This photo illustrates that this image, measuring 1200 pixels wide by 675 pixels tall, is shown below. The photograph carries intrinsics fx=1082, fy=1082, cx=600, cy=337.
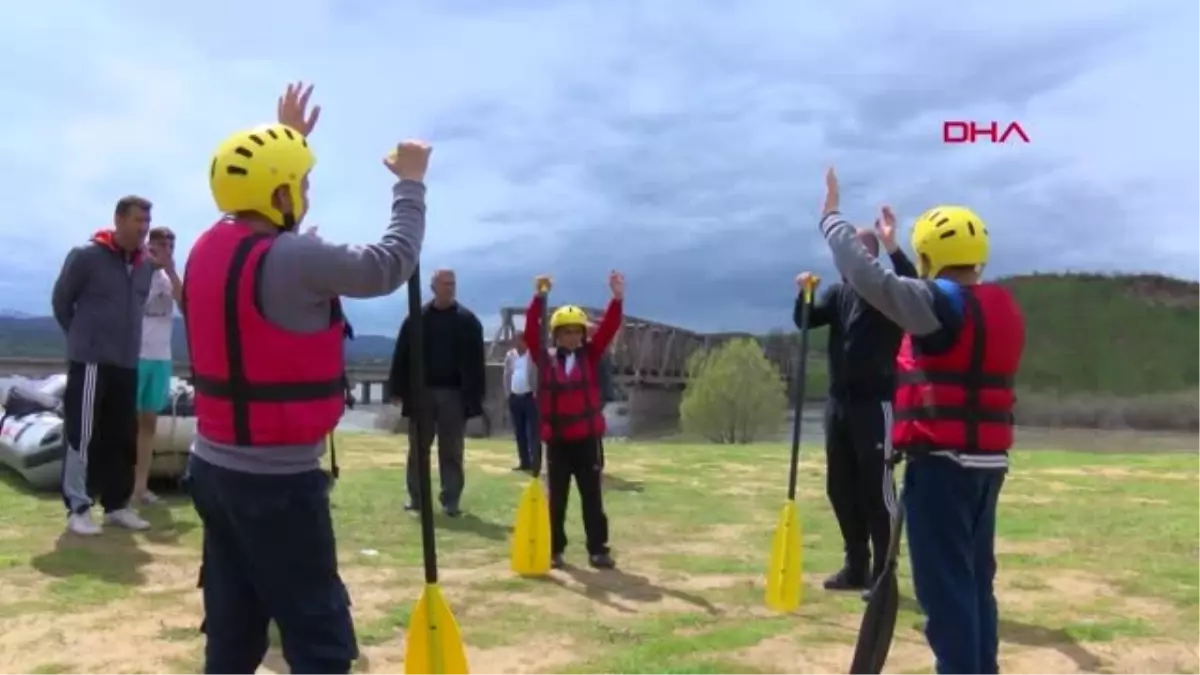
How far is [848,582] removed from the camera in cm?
702

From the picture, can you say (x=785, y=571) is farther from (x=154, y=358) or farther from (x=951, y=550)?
(x=154, y=358)

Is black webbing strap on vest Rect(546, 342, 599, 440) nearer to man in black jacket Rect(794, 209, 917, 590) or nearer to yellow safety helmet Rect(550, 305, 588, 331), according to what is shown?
yellow safety helmet Rect(550, 305, 588, 331)

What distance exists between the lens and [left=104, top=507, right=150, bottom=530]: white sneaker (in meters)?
8.13

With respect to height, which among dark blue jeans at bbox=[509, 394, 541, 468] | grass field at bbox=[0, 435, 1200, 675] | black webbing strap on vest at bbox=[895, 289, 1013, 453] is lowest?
grass field at bbox=[0, 435, 1200, 675]

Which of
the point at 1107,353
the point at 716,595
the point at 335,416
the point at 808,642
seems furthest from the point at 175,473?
the point at 1107,353

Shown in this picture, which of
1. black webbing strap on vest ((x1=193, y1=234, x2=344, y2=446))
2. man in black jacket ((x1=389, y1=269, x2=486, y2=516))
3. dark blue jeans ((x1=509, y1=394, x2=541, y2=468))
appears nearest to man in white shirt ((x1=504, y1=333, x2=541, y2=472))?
dark blue jeans ((x1=509, y1=394, x2=541, y2=468))

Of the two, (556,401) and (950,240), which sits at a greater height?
(950,240)

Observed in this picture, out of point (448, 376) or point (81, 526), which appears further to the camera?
point (448, 376)

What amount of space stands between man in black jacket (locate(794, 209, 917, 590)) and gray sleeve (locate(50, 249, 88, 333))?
16.4ft

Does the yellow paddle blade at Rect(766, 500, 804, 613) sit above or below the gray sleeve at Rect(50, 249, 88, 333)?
below

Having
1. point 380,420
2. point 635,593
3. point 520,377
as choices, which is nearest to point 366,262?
point 635,593

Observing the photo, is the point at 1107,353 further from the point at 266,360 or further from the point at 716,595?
the point at 266,360

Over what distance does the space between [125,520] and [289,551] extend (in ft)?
18.5

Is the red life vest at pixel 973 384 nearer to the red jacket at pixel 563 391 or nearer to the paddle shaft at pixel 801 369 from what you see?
the paddle shaft at pixel 801 369
